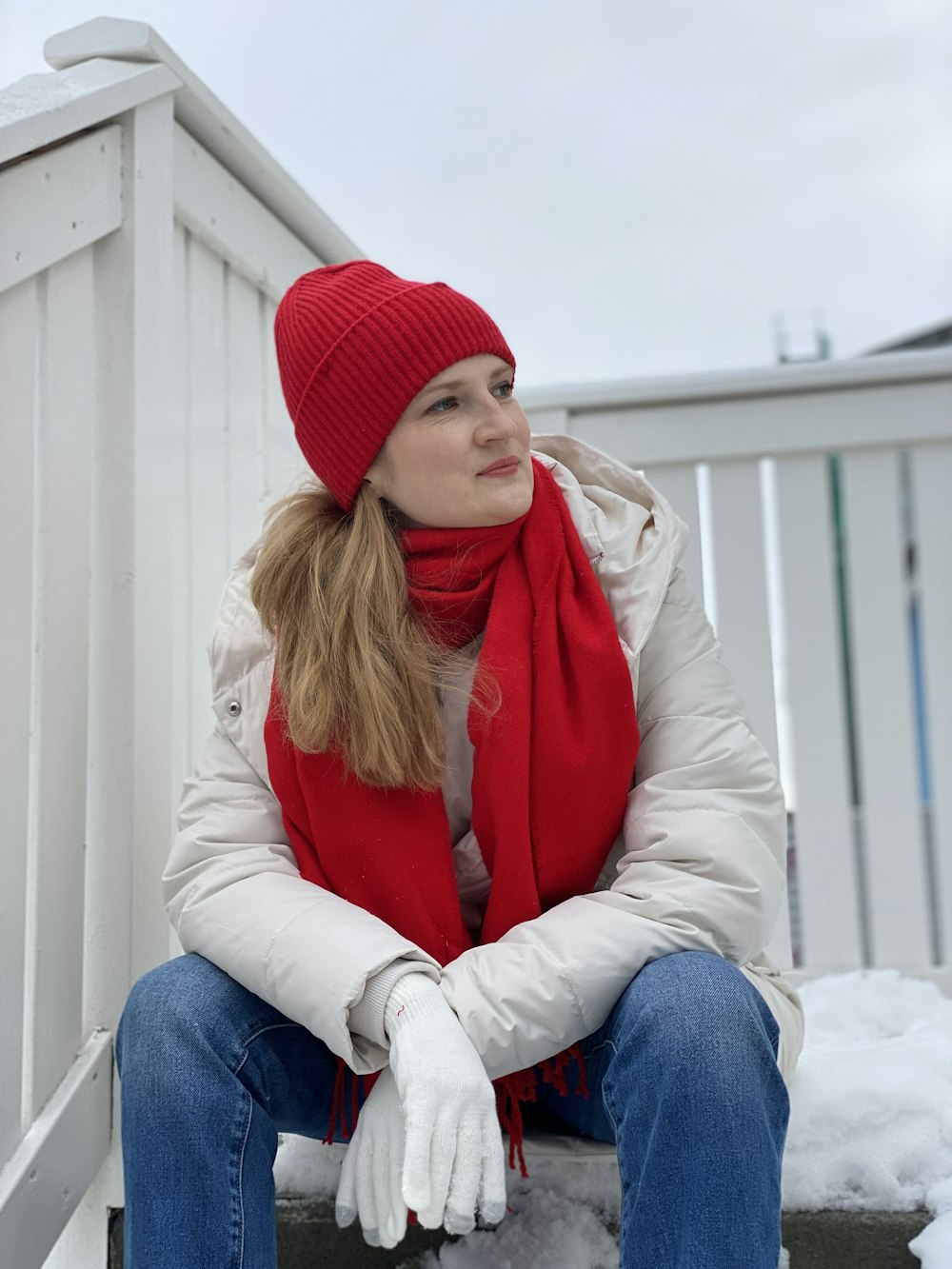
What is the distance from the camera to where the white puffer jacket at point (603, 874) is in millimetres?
1066

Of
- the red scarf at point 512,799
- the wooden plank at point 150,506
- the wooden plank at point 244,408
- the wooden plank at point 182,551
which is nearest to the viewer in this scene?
the red scarf at point 512,799

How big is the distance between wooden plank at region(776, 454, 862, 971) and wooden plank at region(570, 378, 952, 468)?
6 centimetres

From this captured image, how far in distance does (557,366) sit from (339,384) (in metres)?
4.34

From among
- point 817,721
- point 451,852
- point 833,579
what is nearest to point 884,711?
point 817,721

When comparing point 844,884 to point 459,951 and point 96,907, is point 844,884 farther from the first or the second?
point 96,907

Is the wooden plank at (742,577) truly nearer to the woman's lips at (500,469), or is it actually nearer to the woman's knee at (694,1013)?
the woman's lips at (500,469)

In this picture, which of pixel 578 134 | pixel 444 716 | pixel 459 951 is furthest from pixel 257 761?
pixel 578 134

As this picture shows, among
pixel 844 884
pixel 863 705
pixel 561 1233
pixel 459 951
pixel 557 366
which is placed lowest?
pixel 561 1233

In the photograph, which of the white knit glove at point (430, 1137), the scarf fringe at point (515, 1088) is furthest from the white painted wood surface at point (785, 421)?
the white knit glove at point (430, 1137)

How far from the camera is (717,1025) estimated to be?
97 cm

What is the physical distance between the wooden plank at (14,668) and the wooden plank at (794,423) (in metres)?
1.31

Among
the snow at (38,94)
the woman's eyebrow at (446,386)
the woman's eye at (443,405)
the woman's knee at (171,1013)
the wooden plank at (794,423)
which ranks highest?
the snow at (38,94)

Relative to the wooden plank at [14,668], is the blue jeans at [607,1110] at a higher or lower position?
lower

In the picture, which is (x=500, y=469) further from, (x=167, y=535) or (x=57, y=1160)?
(x=57, y=1160)
